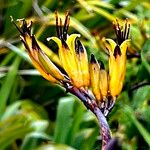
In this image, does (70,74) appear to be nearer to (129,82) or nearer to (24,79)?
(129,82)

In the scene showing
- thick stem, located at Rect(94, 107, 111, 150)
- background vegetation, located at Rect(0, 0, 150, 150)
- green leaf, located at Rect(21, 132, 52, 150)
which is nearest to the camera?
thick stem, located at Rect(94, 107, 111, 150)

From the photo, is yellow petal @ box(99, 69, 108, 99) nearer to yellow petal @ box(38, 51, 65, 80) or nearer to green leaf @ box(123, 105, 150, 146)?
yellow petal @ box(38, 51, 65, 80)

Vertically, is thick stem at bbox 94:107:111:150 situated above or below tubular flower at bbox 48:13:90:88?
below

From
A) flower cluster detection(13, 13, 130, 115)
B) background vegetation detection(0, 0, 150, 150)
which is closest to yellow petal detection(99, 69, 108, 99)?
flower cluster detection(13, 13, 130, 115)

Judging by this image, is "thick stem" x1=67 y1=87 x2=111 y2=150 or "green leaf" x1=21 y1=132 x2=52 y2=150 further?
"green leaf" x1=21 y1=132 x2=52 y2=150

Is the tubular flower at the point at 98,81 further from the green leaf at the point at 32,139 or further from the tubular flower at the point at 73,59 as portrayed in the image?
the green leaf at the point at 32,139

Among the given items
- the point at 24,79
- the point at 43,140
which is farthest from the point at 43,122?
the point at 24,79

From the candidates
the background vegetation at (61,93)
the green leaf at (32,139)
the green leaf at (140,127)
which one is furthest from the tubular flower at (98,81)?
the green leaf at (32,139)
